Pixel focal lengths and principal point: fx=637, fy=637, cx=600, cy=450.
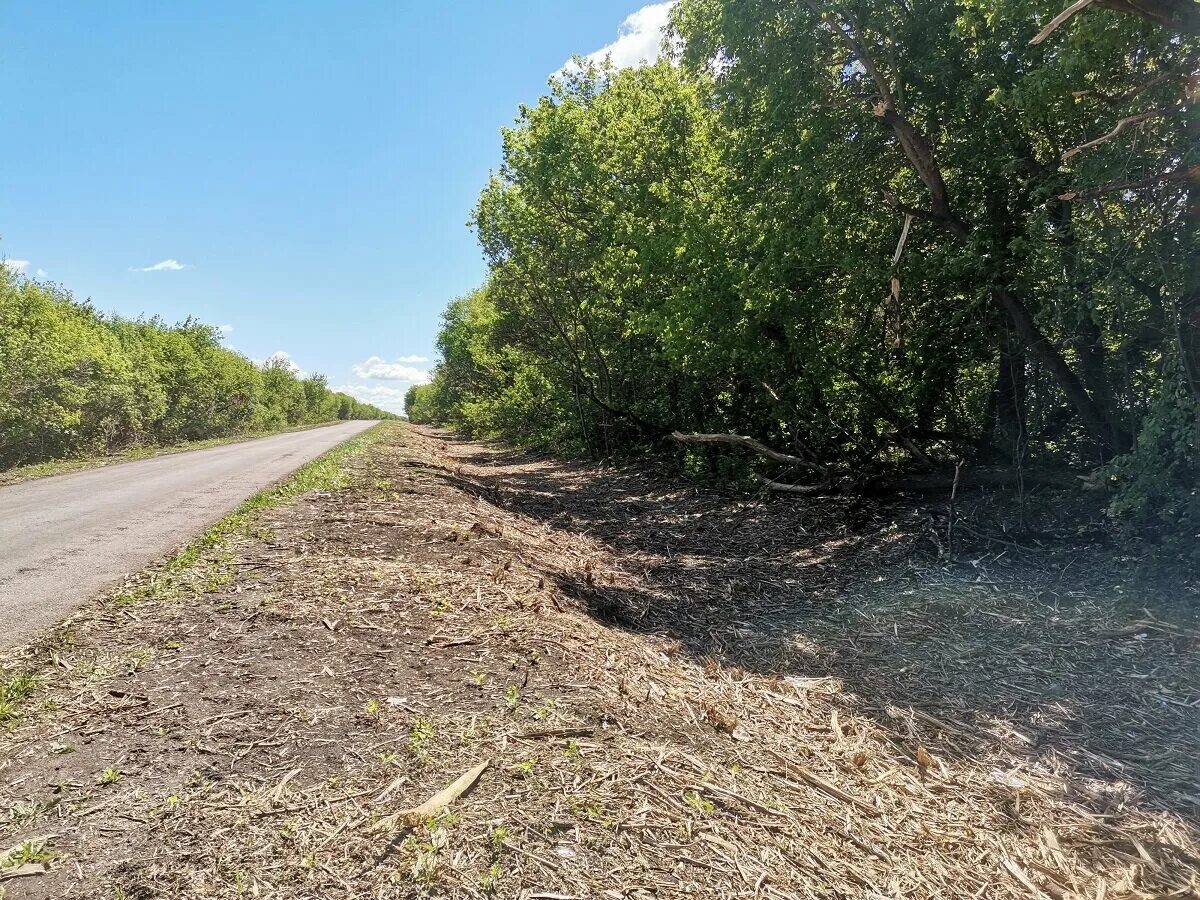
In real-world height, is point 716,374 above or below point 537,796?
above

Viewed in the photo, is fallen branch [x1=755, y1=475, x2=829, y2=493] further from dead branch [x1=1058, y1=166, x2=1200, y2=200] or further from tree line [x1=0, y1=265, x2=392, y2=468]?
tree line [x1=0, y1=265, x2=392, y2=468]

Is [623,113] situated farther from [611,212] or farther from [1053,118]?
[1053,118]

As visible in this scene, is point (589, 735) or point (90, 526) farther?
point (90, 526)

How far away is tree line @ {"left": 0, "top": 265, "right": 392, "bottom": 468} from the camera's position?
1662 cm

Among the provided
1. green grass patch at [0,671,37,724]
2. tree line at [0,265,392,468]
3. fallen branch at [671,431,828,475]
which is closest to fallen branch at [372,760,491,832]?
green grass patch at [0,671,37,724]

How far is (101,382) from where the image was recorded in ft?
65.8

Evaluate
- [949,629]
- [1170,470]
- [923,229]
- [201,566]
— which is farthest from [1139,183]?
[201,566]

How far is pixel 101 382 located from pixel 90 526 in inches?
644

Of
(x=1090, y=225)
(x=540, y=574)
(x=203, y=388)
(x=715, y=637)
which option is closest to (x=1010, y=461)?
(x=1090, y=225)

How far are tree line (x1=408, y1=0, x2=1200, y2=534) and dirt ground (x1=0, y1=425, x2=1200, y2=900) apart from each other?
6.50 feet

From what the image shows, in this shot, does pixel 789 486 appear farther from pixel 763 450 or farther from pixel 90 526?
pixel 90 526

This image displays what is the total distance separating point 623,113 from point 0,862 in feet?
48.8

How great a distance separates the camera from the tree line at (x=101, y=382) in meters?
16.6

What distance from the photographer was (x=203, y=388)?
101 ft
